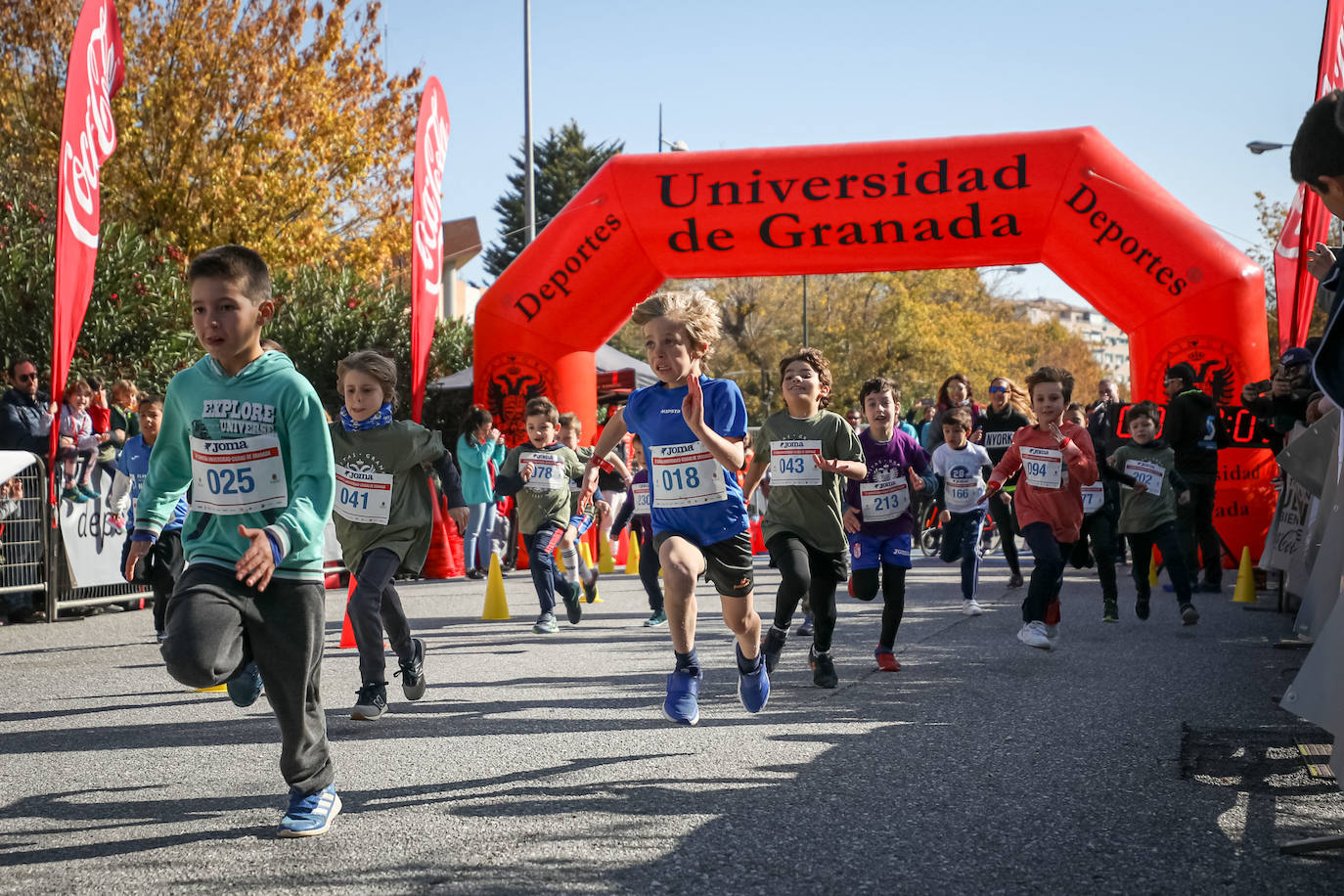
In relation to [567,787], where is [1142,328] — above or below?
above

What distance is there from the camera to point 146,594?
12516 mm

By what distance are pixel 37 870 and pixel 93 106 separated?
336 inches

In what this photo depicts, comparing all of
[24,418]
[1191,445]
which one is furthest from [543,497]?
[1191,445]

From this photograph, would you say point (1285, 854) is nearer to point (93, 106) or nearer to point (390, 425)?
point (390, 425)

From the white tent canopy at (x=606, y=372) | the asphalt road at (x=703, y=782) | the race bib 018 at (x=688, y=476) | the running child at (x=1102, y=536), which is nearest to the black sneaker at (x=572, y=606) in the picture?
the asphalt road at (x=703, y=782)

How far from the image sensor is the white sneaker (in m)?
8.18

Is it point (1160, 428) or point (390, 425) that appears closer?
point (390, 425)

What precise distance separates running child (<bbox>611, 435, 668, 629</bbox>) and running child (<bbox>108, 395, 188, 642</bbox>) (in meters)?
3.06

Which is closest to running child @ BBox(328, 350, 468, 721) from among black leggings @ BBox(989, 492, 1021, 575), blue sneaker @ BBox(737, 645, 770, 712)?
blue sneaker @ BBox(737, 645, 770, 712)

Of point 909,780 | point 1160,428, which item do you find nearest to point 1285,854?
point 909,780

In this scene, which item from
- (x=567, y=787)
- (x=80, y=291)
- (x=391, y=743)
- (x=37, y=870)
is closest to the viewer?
(x=37, y=870)

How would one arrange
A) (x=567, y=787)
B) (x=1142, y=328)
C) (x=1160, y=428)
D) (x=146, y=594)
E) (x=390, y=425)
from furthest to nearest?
(x=1142, y=328) → (x=146, y=594) → (x=1160, y=428) → (x=390, y=425) → (x=567, y=787)

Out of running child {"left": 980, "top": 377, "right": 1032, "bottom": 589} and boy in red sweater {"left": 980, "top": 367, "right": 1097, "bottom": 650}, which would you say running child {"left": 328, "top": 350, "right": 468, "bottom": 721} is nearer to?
boy in red sweater {"left": 980, "top": 367, "right": 1097, "bottom": 650}

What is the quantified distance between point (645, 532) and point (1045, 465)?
456 centimetres
